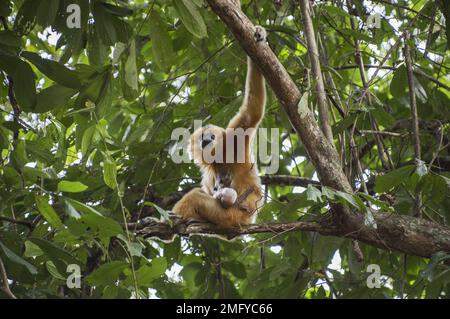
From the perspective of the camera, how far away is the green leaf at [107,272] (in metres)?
3.94

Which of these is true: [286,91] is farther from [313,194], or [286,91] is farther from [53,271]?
[53,271]

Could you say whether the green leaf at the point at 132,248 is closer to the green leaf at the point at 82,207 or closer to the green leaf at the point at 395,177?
the green leaf at the point at 82,207

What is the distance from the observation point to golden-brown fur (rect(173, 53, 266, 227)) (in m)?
5.28

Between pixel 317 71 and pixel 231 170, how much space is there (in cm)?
185

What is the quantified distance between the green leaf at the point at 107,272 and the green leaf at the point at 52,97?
106 centimetres

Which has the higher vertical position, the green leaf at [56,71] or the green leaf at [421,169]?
the green leaf at [56,71]

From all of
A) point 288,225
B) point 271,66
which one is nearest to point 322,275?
point 288,225

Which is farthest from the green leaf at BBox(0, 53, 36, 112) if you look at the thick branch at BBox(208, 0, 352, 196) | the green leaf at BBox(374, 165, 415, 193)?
the green leaf at BBox(374, 165, 415, 193)


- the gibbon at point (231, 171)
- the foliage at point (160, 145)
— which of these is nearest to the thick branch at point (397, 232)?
the foliage at point (160, 145)

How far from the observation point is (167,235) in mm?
5332

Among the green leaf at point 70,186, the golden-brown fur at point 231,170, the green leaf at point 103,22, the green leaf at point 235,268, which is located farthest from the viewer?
the green leaf at point 235,268

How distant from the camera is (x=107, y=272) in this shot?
3.96 metres
